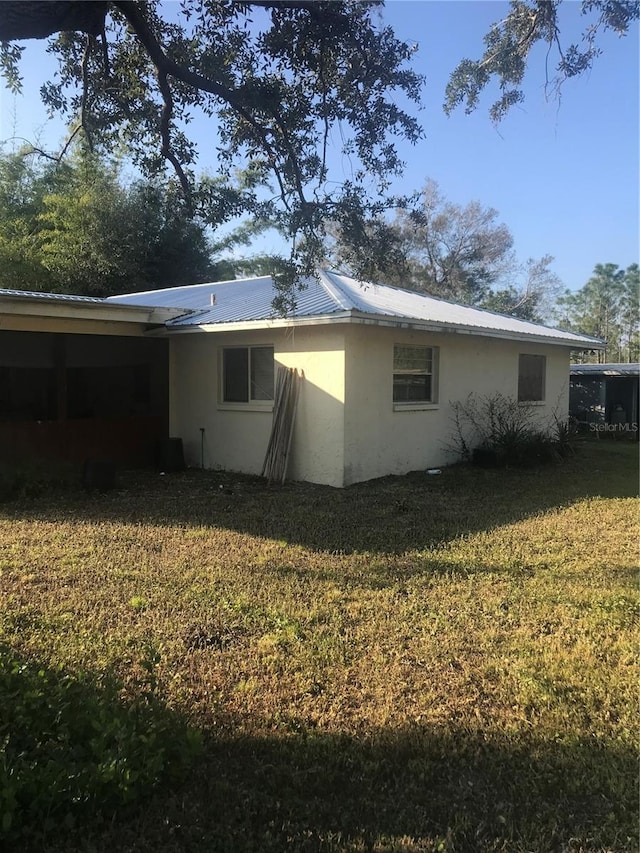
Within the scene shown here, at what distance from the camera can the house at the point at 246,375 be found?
980 cm

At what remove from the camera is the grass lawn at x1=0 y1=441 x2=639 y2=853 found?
7.88ft

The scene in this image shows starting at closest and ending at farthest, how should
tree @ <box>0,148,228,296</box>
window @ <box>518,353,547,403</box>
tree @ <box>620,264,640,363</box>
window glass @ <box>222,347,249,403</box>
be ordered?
window glass @ <box>222,347,249,403</box> < window @ <box>518,353,547,403</box> < tree @ <box>0,148,228,296</box> < tree @ <box>620,264,640,363</box>

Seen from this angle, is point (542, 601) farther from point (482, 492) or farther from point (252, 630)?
point (482, 492)

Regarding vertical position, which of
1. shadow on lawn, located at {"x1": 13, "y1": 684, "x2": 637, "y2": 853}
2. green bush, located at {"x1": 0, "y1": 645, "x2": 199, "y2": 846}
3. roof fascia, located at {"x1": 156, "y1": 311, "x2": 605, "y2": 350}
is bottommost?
shadow on lawn, located at {"x1": 13, "y1": 684, "x2": 637, "y2": 853}

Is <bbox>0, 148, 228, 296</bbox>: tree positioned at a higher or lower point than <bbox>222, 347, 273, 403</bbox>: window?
higher

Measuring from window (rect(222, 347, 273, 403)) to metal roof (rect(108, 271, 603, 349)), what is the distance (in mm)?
722

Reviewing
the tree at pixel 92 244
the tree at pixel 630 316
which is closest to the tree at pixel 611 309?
the tree at pixel 630 316

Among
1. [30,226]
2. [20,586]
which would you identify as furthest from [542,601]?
[30,226]

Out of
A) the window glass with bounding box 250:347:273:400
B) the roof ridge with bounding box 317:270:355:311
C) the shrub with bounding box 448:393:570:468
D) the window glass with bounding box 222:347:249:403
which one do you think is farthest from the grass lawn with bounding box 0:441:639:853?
the shrub with bounding box 448:393:570:468

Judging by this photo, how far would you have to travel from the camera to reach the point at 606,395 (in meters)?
22.2

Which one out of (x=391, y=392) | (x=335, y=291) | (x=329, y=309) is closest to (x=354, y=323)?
(x=329, y=309)

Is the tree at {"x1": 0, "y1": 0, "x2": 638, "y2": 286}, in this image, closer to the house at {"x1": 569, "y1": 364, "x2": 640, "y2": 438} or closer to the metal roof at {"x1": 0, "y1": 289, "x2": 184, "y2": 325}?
the metal roof at {"x1": 0, "y1": 289, "x2": 184, "y2": 325}

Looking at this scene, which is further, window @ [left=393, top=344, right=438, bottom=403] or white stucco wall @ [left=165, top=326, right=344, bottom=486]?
window @ [left=393, top=344, right=438, bottom=403]

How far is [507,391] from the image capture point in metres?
13.5
